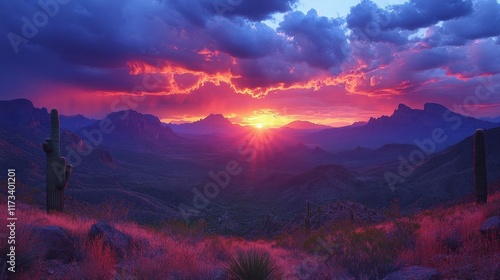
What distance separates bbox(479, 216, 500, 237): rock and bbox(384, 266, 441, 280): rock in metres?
2.22

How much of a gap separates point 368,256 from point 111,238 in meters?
5.52

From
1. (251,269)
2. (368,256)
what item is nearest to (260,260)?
(251,269)

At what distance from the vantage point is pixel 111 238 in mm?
7730

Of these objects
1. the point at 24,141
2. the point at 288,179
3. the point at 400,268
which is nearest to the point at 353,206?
the point at 400,268

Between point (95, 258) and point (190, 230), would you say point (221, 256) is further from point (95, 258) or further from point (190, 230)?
point (190, 230)

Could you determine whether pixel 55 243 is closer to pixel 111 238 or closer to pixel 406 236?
pixel 111 238

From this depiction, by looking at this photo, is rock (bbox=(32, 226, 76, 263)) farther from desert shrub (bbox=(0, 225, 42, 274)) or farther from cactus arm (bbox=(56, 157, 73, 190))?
cactus arm (bbox=(56, 157, 73, 190))

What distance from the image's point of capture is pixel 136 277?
5914 mm

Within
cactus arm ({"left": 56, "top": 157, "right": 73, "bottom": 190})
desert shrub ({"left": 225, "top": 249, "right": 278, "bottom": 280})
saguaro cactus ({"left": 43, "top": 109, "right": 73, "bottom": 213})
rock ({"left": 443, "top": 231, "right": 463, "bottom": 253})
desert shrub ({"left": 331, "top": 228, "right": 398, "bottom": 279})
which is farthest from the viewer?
cactus arm ({"left": 56, "top": 157, "right": 73, "bottom": 190})

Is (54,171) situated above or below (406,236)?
above

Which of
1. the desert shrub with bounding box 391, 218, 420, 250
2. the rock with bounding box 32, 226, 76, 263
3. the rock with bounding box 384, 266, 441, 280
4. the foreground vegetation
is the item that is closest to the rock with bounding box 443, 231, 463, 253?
the foreground vegetation

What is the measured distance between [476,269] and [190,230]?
34.4 feet

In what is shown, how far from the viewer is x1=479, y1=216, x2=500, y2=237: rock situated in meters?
6.91

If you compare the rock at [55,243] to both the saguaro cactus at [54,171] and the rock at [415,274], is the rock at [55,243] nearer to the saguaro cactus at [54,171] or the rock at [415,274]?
the rock at [415,274]
